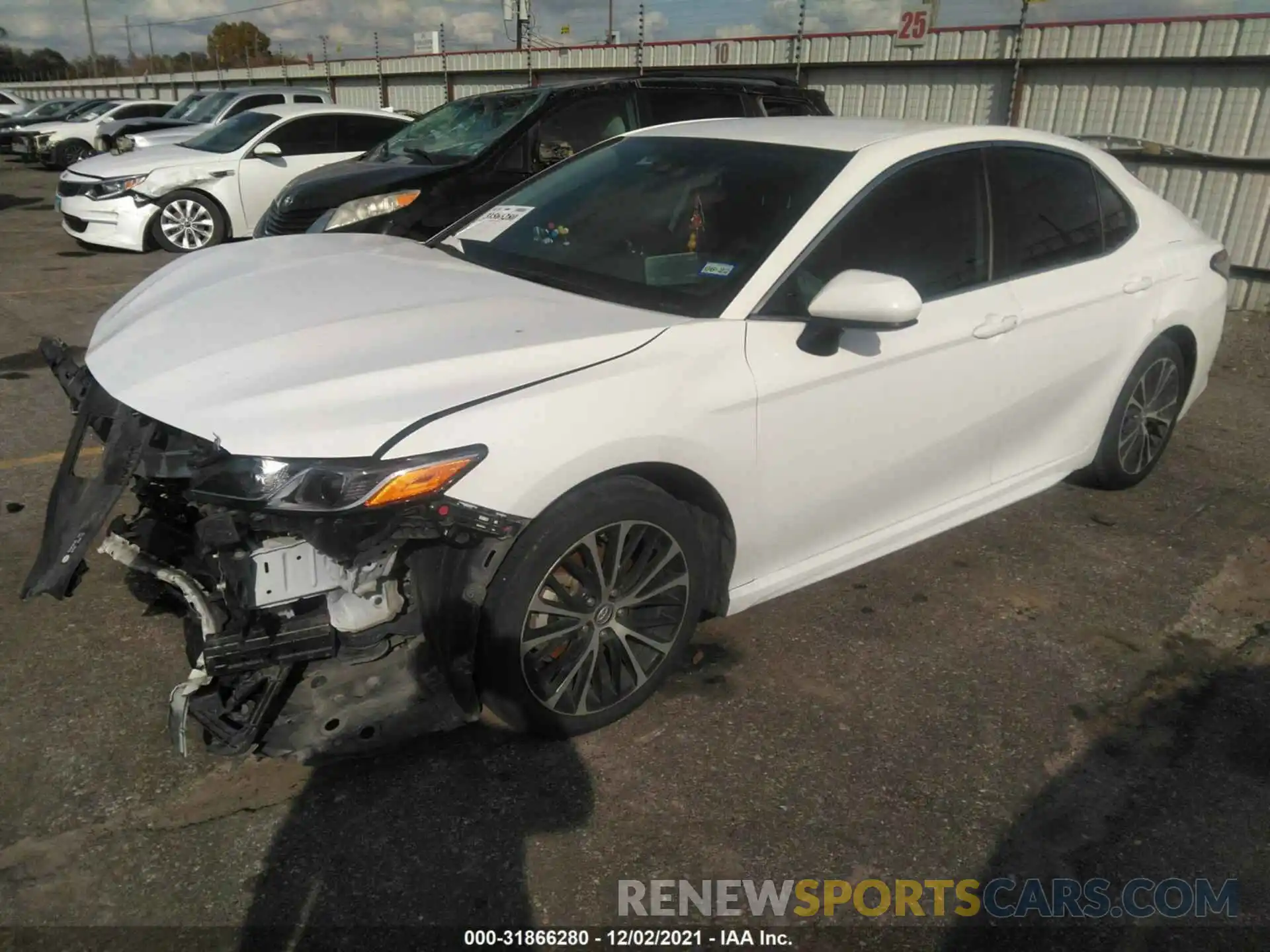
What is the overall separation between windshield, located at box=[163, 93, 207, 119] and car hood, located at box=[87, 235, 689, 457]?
53.2 ft

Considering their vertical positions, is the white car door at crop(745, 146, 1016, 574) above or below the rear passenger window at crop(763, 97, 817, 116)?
below

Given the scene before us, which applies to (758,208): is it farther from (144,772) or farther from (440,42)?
(440,42)

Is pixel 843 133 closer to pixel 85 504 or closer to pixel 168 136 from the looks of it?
pixel 85 504

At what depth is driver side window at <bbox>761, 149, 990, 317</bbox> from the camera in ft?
9.95

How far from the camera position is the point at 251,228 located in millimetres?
10852

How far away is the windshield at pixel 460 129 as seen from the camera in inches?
289

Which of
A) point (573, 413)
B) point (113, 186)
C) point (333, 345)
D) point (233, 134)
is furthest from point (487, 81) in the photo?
point (573, 413)

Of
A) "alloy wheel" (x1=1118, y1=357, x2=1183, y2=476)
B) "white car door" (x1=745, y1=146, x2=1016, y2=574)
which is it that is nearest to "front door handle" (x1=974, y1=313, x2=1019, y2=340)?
"white car door" (x1=745, y1=146, x2=1016, y2=574)

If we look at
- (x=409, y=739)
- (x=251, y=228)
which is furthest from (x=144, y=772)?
(x=251, y=228)

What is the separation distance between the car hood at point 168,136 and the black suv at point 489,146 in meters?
5.29

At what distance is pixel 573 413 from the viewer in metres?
2.45

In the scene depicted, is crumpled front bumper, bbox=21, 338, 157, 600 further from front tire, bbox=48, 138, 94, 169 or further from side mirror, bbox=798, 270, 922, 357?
front tire, bbox=48, 138, 94, 169

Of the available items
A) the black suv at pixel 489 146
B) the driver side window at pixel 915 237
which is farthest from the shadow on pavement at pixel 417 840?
the black suv at pixel 489 146

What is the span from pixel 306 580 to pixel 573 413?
2.60 feet
